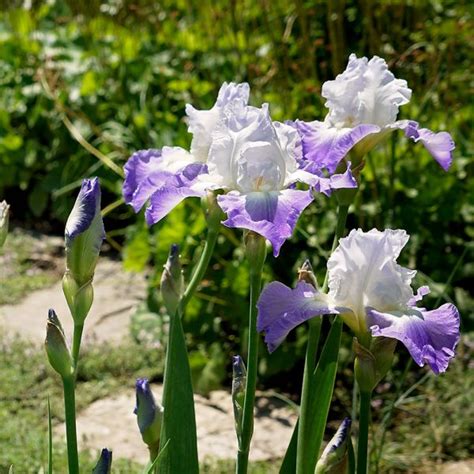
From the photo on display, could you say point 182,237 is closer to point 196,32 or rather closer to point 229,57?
point 229,57

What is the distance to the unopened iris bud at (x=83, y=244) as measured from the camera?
1.33 meters

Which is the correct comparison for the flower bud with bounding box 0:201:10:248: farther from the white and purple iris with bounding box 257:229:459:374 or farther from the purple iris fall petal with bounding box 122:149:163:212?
the white and purple iris with bounding box 257:229:459:374

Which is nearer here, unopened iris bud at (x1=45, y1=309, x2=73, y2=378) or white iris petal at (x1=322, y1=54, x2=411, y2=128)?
unopened iris bud at (x1=45, y1=309, x2=73, y2=378)

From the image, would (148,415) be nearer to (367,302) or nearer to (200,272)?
(200,272)

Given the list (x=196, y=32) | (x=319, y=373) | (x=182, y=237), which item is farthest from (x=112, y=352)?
(x=319, y=373)

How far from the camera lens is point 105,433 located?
127 inches

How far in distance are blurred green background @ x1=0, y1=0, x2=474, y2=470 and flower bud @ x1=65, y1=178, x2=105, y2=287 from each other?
1.21 meters

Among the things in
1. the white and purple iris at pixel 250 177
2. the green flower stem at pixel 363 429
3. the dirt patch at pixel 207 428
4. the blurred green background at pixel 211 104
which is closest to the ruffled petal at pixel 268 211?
the white and purple iris at pixel 250 177

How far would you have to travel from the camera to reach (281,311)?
49.6 inches

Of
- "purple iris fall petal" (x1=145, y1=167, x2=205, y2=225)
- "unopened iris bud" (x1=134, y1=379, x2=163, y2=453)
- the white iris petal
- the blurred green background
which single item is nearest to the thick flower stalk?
"unopened iris bud" (x1=134, y1=379, x2=163, y2=453)

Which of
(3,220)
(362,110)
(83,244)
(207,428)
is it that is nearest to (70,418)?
(83,244)

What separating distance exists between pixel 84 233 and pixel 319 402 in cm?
43

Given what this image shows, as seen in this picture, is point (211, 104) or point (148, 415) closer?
point (148, 415)

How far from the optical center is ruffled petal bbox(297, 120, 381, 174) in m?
1.43
